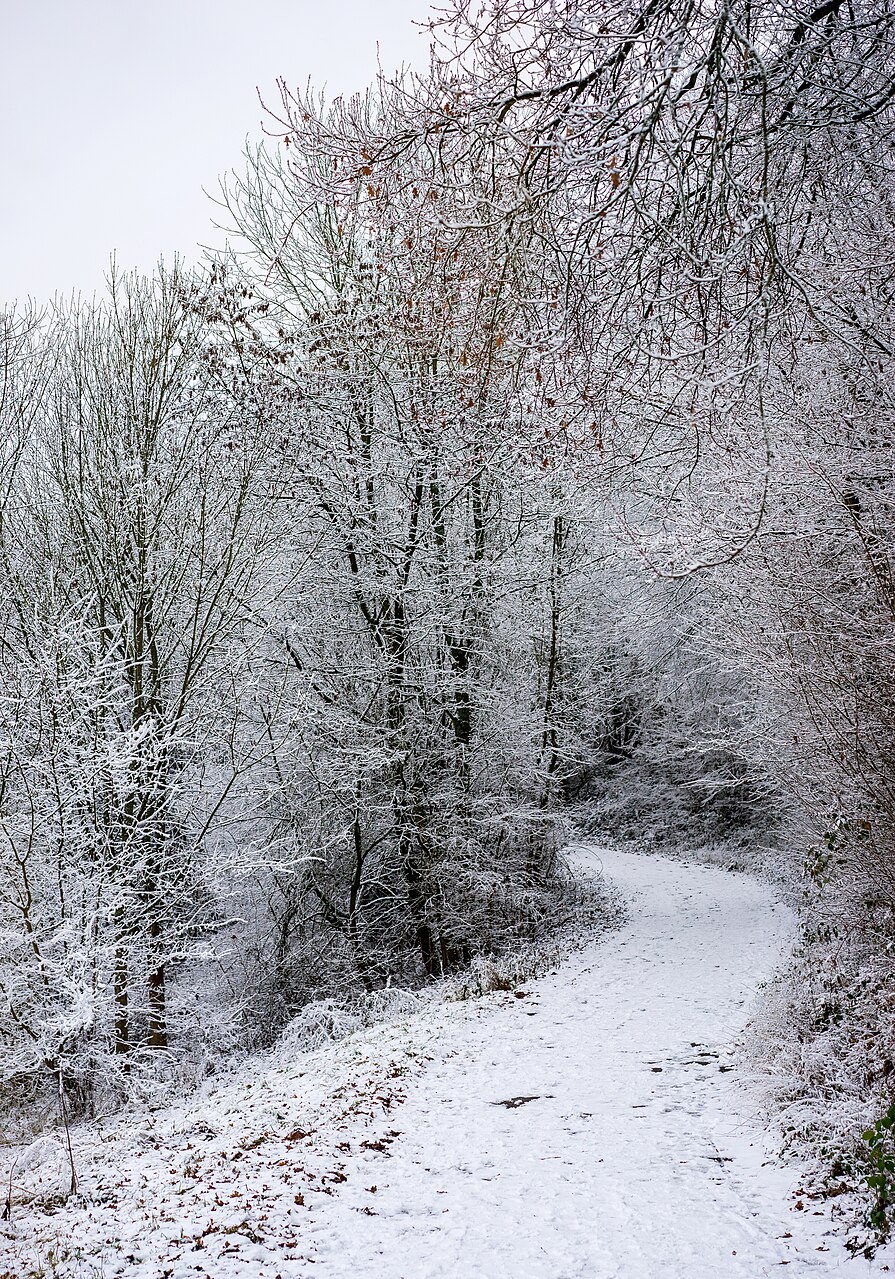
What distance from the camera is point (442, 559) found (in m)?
13.2

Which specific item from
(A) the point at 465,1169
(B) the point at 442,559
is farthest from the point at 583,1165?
(B) the point at 442,559

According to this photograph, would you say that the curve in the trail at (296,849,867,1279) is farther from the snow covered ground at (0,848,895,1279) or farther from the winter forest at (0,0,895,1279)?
the winter forest at (0,0,895,1279)

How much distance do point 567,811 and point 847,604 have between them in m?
9.73

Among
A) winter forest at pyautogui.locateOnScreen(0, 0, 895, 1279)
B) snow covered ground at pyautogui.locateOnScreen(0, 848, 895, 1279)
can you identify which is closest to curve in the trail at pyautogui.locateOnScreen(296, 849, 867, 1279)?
snow covered ground at pyautogui.locateOnScreen(0, 848, 895, 1279)

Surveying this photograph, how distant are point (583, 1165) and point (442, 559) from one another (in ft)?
30.4

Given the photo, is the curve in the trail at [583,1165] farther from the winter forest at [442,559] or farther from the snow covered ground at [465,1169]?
the winter forest at [442,559]

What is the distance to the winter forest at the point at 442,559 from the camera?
12.9 feet

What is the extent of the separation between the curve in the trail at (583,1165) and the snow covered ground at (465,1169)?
0.06 ft

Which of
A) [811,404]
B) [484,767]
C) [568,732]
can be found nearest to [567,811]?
[568,732]

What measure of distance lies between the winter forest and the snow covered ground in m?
0.12

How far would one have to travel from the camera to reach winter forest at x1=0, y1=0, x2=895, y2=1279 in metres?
3.95

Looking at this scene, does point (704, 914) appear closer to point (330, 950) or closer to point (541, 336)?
point (330, 950)

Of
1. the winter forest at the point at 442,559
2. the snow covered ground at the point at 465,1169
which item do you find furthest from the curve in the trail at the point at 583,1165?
the winter forest at the point at 442,559

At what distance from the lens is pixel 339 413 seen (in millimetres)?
12383
